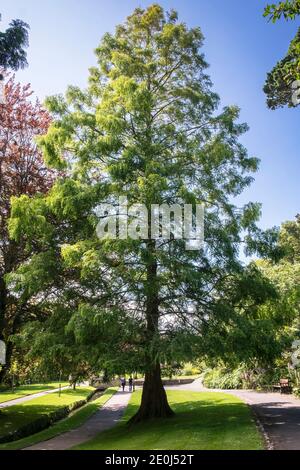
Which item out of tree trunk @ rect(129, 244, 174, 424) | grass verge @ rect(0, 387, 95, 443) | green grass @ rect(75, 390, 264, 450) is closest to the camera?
green grass @ rect(75, 390, 264, 450)

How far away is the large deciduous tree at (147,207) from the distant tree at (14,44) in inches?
109

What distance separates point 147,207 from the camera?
45.3ft

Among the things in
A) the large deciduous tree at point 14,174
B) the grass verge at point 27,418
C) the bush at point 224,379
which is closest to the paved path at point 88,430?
the grass verge at point 27,418

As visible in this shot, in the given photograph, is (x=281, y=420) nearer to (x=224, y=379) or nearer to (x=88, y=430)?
(x=88, y=430)

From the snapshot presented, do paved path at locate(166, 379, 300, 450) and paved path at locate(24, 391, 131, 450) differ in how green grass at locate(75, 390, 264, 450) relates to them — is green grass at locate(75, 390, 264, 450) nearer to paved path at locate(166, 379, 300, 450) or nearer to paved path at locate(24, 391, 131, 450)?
paved path at locate(166, 379, 300, 450)

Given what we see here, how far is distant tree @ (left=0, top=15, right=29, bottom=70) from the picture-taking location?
502 inches

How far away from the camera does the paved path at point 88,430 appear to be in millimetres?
12750

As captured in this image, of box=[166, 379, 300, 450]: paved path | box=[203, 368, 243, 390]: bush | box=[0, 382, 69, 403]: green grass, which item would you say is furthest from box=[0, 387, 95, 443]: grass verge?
box=[203, 368, 243, 390]: bush

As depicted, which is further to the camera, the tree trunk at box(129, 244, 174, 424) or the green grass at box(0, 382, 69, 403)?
the green grass at box(0, 382, 69, 403)

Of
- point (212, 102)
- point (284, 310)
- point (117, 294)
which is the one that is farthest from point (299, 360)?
point (212, 102)

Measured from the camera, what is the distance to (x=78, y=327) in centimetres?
1229

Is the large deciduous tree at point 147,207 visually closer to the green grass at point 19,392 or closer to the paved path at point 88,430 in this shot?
the paved path at point 88,430

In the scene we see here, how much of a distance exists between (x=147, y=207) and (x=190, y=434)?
22.8 ft

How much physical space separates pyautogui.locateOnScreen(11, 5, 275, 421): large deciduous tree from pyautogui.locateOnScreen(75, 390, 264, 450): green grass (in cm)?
134
